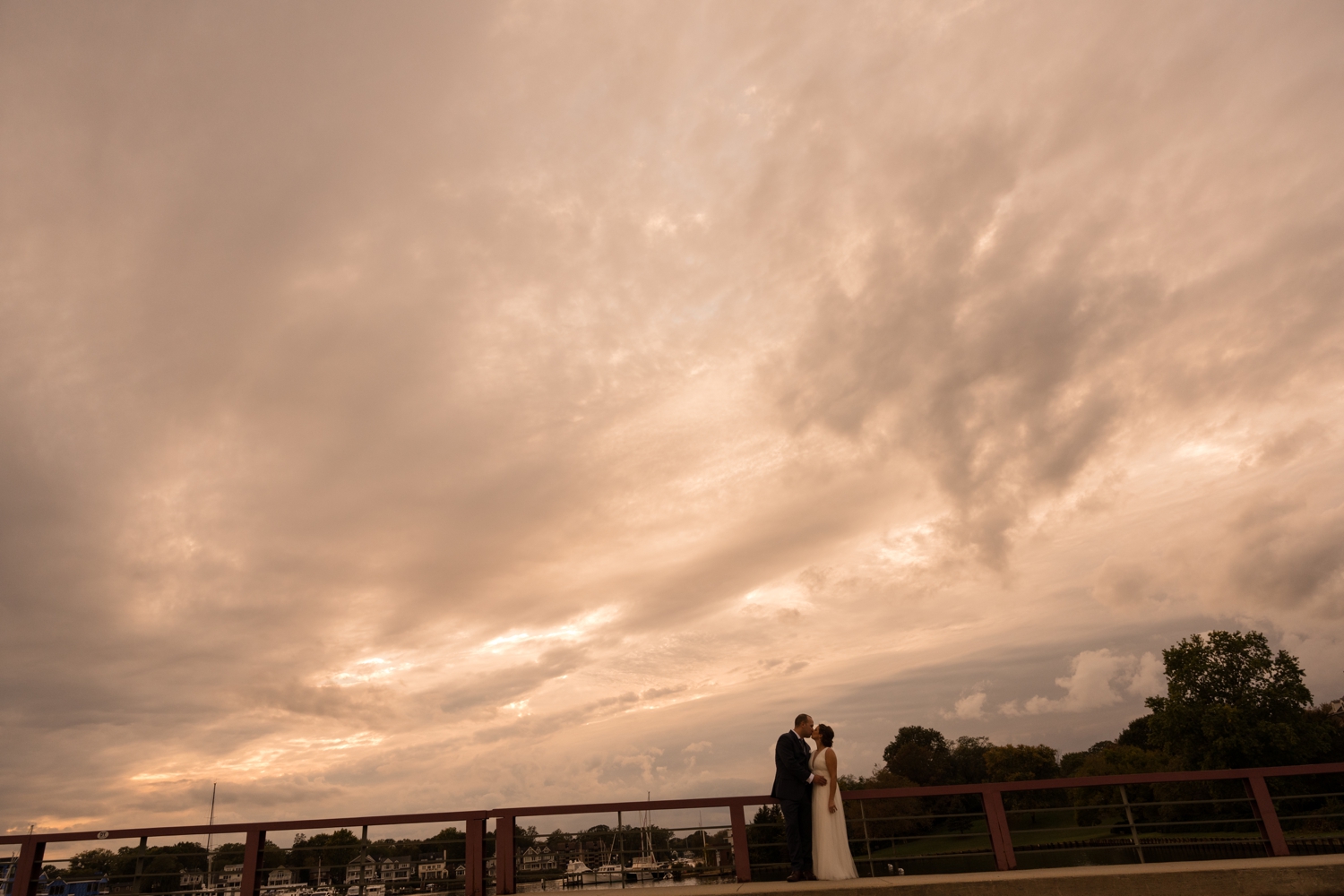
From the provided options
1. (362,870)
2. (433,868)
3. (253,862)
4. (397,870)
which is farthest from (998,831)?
(253,862)

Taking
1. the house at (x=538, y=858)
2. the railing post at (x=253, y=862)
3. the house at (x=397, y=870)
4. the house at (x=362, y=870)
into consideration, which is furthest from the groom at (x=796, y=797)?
the railing post at (x=253, y=862)

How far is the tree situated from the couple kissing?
2336 inches

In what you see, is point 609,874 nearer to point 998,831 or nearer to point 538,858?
point 538,858

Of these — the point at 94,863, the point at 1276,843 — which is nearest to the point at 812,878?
the point at 1276,843

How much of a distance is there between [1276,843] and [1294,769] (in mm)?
1239

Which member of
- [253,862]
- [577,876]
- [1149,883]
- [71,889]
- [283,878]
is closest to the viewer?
[1149,883]

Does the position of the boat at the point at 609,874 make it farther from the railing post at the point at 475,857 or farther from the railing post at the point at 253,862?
the railing post at the point at 253,862

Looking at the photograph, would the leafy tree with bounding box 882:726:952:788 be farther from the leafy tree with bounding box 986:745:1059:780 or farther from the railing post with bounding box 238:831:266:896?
the railing post with bounding box 238:831:266:896

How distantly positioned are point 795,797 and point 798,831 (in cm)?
44

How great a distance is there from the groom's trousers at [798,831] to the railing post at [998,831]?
2171mm

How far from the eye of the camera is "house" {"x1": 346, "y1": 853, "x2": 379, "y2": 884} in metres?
9.23

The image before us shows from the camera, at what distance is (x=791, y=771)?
31.5 ft

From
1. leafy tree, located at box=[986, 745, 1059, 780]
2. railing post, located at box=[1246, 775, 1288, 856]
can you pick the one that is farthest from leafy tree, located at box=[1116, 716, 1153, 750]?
railing post, located at box=[1246, 775, 1288, 856]

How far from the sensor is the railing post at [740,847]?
9338 millimetres
